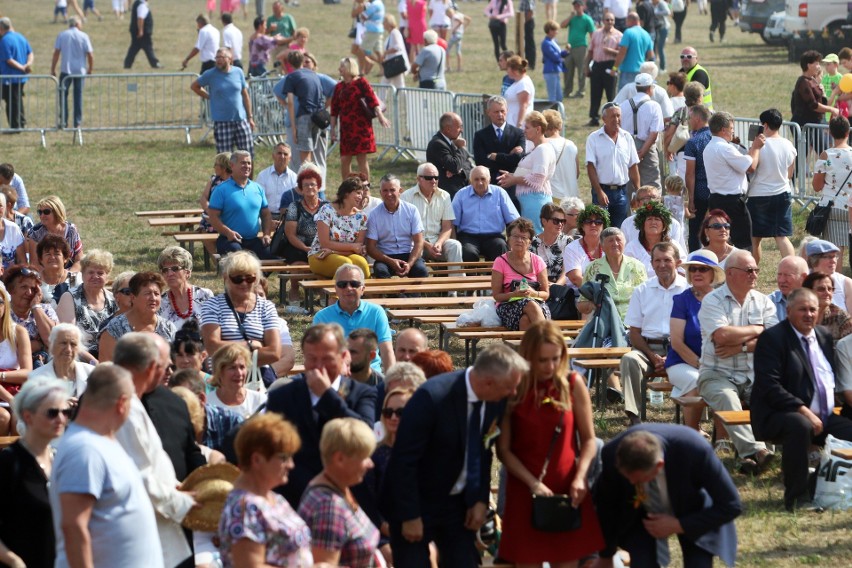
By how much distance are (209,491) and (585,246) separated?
624 cm

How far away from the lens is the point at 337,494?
19.9 feet

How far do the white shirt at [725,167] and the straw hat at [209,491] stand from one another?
340 inches

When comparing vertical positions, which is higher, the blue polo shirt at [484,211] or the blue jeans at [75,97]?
the blue jeans at [75,97]

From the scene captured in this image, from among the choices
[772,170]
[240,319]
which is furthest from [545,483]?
[772,170]

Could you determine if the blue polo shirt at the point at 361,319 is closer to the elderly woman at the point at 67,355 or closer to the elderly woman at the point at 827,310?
the elderly woman at the point at 67,355

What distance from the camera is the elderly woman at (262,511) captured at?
5762 mm

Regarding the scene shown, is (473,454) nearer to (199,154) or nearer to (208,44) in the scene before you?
(199,154)

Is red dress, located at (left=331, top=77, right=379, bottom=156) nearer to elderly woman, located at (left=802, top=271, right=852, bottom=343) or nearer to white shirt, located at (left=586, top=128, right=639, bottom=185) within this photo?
white shirt, located at (left=586, top=128, right=639, bottom=185)

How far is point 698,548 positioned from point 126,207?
13461mm

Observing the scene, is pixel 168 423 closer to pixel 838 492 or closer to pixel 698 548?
pixel 698 548

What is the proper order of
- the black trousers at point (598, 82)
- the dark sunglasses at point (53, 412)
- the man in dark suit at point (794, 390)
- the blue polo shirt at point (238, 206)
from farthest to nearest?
the black trousers at point (598, 82)
the blue polo shirt at point (238, 206)
the man in dark suit at point (794, 390)
the dark sunglasses at point (53, 412)

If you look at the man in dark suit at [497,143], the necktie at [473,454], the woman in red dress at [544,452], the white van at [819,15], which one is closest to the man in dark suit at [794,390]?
the woman in red dress at [544,452]

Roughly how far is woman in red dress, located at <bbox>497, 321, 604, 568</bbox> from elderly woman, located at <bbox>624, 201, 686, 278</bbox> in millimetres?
5047

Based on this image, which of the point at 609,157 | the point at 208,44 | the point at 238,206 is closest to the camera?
the point at 238,206
